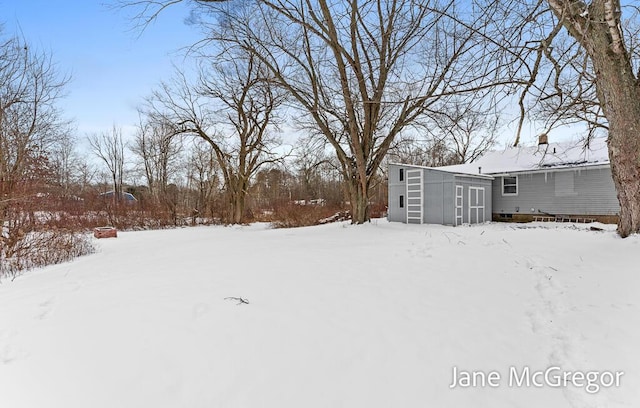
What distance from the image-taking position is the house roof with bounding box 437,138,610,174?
13.2 meters

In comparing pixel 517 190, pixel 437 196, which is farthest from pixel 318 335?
pixel 517 190

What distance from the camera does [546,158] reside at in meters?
14.8

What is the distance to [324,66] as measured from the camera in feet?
36.8

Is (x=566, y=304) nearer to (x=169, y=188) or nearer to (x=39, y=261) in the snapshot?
(x=39, y=261)

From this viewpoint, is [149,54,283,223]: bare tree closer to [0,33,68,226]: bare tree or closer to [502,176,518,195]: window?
[0,33,68,226]: bare tree

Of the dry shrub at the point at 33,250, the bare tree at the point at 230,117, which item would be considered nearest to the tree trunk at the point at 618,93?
the dry shrub at the point at 33,250

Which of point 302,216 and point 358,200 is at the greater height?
point 358,200

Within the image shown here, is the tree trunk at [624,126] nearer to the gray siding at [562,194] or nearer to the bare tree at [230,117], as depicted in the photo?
the gray siding at [562,194]

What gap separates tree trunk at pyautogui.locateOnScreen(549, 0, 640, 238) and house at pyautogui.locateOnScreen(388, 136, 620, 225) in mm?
7051

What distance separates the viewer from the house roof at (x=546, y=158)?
43.4ft

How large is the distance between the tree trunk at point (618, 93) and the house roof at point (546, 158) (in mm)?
6759

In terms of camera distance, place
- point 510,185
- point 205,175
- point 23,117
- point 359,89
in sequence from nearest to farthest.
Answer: point 23,117
point 359,89
point 510,185
point 205,175

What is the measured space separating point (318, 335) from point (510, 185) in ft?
52.1

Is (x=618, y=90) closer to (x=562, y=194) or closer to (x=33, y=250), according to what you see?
(x=562, y=194)
